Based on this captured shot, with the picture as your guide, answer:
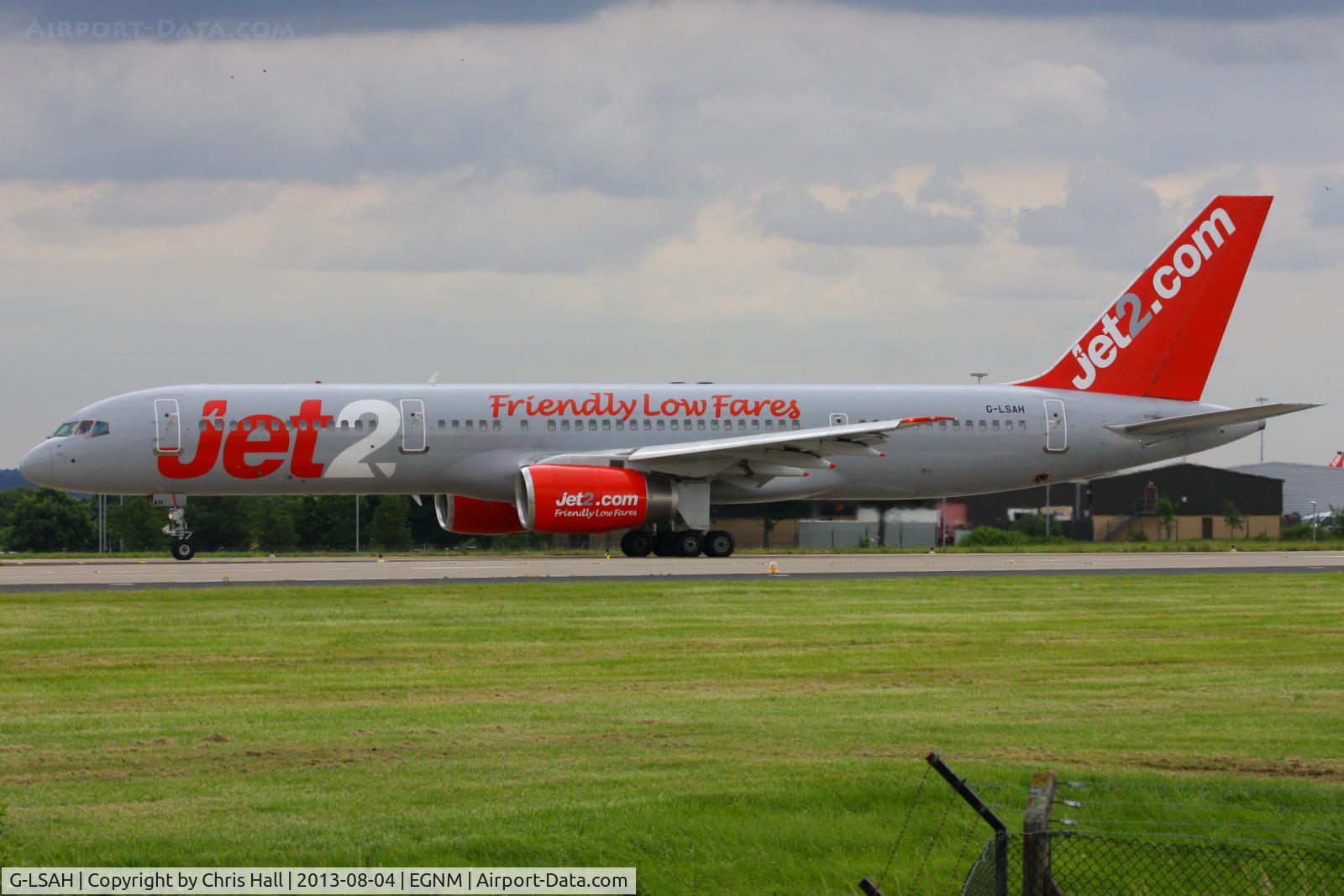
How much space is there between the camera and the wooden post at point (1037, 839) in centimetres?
773

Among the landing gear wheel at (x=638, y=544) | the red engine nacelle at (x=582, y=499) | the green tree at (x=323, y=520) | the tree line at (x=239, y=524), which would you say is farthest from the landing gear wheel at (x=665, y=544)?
the green tree at (x=323, y=520)

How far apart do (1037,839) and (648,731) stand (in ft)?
19.0

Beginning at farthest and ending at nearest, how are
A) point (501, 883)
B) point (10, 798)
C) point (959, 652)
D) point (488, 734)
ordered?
point (959, 652) → point (488, 734) → point (10, 798) → point (501, 883)

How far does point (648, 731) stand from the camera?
1324cm

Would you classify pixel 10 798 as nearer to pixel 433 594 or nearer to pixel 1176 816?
pixel 1176 816

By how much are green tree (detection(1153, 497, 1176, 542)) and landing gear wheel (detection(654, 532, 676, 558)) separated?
29609 mm

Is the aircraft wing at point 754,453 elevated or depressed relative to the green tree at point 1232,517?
elevated

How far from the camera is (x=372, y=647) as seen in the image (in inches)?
741

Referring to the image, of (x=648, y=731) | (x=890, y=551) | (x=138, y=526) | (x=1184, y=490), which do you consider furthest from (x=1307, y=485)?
(x=648, y=731)

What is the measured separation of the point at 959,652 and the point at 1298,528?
45.1 m

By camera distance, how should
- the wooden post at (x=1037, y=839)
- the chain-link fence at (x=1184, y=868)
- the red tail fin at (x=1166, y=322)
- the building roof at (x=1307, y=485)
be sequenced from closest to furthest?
the wooden post at (x=1037, y=839)
the chain-link fence at (x=1184, y=868)
the red tail fin at (x=1166, y=322)
the building roof at (x=1307, y=485)

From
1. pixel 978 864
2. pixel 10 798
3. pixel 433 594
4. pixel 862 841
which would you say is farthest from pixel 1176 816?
pixel 433 594

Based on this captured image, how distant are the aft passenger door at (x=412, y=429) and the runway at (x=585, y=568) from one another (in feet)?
8.39

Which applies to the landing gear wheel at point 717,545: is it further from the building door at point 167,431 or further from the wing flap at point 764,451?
the building door at point 167,431
